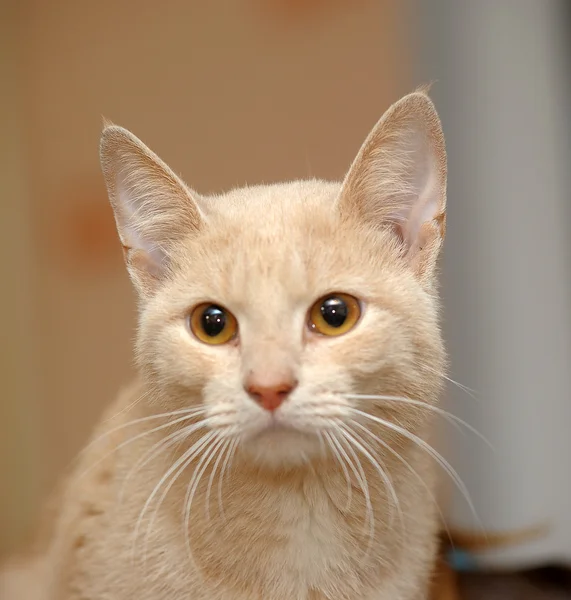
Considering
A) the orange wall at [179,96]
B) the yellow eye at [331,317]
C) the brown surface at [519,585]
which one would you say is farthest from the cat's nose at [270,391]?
the brown surface at [519,585]

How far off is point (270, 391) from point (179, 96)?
1097 mm

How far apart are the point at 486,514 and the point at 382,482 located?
103cm

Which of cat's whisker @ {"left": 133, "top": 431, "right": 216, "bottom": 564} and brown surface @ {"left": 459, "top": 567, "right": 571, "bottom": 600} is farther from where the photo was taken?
brown surface @ {"left": 459, "top": 567, "right": 571, "bottom": 600}

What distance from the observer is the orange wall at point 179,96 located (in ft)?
5.52

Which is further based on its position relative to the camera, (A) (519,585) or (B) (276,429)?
(A) (519,585)

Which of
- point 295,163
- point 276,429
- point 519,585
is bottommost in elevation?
point 519,585

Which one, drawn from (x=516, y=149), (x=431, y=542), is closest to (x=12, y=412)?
(x=431, y=542)

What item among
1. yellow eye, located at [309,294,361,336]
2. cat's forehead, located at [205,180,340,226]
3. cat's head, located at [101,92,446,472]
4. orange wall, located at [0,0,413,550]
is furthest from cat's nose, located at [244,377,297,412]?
orange wall, located at [0,0,413,550]

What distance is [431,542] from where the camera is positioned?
1.10m

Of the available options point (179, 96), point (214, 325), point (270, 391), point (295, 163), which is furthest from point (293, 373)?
point (179, 96)

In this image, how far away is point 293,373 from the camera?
32.2 inches

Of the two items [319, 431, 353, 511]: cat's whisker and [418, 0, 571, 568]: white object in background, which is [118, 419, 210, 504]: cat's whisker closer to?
[319, 431, 353, 511]: cat's whisker

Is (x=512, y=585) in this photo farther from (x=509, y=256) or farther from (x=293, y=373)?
(x=293, y=373)

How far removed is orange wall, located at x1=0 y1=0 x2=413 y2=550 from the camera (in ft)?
5.52
